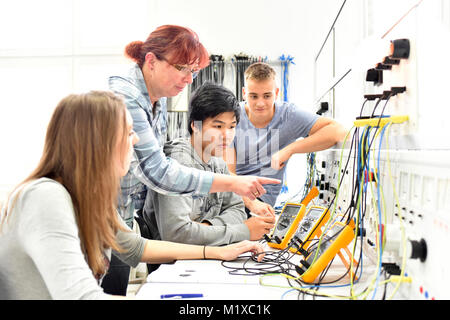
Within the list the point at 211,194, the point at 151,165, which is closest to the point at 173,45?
the point at 151,165

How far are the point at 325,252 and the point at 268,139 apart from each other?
1.31 metres

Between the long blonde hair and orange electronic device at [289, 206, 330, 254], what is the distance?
27.5 inches

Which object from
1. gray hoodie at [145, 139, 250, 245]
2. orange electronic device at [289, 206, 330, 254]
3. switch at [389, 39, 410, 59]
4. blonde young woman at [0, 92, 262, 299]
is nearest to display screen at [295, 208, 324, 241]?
orange electronic device at [289, 206, 330, 254]

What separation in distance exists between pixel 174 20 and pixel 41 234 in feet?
11.8

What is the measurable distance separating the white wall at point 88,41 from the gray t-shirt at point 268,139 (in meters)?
1.62

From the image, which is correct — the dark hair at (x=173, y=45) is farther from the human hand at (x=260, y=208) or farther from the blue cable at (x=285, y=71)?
the blue cable at (x=285, y=71)

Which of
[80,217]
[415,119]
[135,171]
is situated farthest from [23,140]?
[415,119]

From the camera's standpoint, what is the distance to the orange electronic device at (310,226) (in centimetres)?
135

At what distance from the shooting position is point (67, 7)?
4.03m

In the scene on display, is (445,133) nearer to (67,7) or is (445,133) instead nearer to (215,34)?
(215,34)

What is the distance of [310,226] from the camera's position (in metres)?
1.40

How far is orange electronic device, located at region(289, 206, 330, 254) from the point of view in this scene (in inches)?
53.2

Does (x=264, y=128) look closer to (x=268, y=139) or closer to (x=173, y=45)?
(x=268, y=139)

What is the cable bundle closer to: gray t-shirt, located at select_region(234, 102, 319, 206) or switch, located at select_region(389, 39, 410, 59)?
switch, located at select_region(389, 39, 410, 59)
